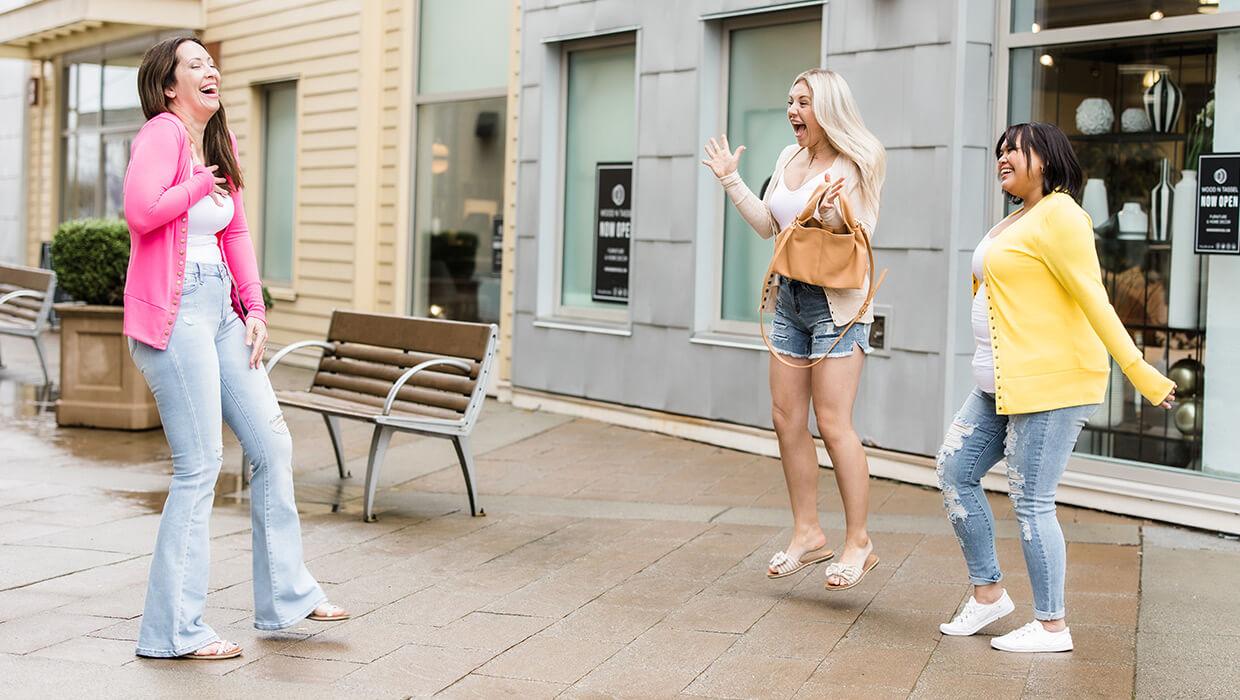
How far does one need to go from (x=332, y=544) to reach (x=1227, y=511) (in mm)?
4350

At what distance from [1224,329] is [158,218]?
5.36m

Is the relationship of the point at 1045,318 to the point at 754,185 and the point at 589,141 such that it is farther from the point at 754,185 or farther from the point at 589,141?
the point at 589,141

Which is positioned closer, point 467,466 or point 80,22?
point 467,466

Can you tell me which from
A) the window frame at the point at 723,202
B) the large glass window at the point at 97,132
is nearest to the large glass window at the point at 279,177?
the large glass window at the point at 97,132

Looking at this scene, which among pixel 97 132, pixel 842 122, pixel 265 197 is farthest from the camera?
pixel 97 132

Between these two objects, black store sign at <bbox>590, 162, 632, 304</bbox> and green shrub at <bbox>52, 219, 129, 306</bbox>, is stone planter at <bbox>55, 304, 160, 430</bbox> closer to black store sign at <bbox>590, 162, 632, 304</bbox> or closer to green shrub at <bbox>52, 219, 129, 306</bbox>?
green shrub at <bbox>52, 219, 129, 306</bbox>

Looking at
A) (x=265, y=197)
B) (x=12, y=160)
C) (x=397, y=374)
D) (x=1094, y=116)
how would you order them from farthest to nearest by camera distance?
(x=12, y=160) → (x=265, y=197) → (x=1094, y=116) → (x=397, y=374)

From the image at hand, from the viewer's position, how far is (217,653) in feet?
14.0

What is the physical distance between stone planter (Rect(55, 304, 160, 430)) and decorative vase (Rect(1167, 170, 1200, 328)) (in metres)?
6.58

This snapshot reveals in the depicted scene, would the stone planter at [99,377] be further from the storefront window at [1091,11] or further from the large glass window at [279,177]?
the storefront window at [1091,11]

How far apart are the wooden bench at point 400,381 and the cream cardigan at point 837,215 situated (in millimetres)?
1923

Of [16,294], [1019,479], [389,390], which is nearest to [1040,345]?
[1019,479]

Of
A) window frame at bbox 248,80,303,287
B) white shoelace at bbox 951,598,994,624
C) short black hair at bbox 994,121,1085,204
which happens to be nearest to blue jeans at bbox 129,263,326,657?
white shoelace at bbox 951,598,994,624

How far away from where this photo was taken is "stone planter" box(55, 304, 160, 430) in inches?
358
